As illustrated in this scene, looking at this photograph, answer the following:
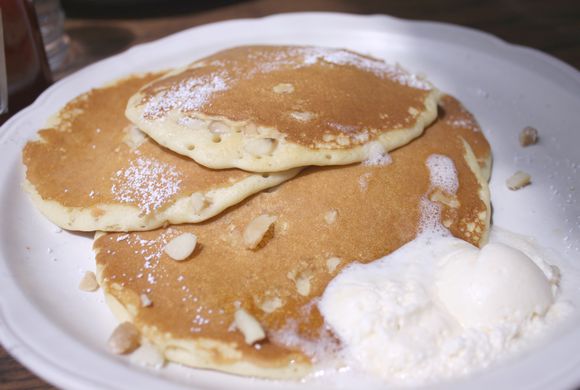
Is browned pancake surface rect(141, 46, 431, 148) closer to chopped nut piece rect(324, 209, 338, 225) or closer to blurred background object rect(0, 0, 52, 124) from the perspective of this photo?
chopped nut piece rect(324, 209, 338, 225)

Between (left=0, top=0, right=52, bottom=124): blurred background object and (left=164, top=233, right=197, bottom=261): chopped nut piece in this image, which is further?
(left=0, top=0, right=52, bottom=124): blurred background object

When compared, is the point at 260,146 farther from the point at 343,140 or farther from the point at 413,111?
the point at 413,111

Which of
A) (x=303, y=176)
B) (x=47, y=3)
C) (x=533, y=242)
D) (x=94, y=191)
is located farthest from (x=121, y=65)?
(x=533, y=242)

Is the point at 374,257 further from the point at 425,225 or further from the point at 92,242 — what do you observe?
the point at 92,242

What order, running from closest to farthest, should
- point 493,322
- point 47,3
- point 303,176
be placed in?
1. point 493,322
2. point 303,176
3. point 47,3

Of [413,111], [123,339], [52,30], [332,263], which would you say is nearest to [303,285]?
[332,263]

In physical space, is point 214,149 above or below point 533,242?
above

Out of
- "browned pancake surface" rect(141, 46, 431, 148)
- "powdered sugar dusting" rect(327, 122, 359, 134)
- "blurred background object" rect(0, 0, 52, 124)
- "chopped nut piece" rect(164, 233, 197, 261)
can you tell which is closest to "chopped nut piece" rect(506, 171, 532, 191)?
"browned pancake surface" rect(141, 46, 431, 148)
